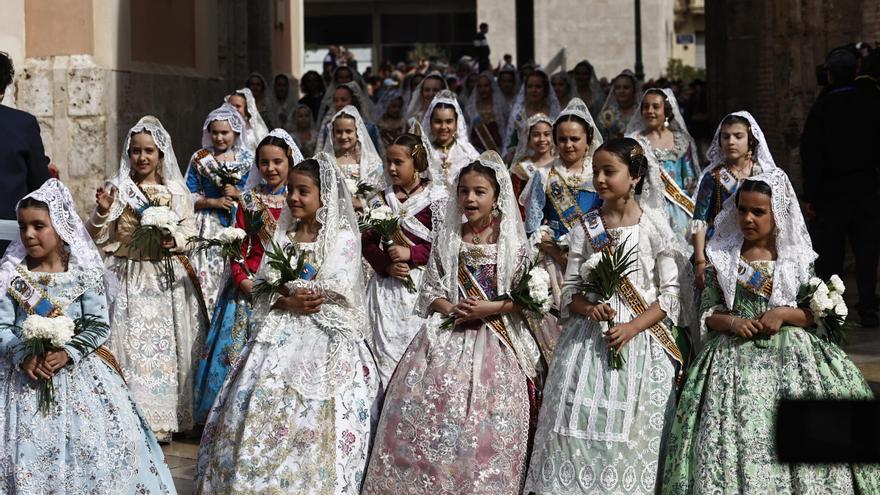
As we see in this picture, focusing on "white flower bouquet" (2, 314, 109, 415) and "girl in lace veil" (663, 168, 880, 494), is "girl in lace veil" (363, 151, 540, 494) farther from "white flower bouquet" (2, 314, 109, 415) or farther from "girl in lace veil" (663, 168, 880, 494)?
"white flower bouquet" (2, 314, 109, 415)

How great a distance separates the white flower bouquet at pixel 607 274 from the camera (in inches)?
226

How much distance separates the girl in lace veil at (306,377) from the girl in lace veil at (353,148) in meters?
2.83

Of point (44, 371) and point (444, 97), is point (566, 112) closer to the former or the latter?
point (444, 97)

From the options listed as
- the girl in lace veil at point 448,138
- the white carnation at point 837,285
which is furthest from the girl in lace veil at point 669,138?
the white carnation at point 837,285

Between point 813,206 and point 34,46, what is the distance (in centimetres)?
626

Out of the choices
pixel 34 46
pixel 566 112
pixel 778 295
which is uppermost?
pixel 34 46

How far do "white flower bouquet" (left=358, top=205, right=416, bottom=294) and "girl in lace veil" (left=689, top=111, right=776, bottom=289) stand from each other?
5.52 feet

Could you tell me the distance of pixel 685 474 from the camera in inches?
217


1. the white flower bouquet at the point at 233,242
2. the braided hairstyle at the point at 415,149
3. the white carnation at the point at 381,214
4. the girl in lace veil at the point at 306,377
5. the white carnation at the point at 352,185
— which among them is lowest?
the girl in lace veil at the point at 306,377

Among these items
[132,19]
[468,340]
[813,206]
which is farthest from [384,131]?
[468,340]

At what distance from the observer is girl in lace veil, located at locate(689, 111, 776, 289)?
7.59m

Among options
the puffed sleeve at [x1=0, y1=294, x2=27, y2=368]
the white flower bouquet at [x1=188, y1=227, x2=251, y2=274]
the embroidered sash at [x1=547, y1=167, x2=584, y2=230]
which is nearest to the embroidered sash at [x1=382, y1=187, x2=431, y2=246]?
the embroidered sash at [x1=547, y1=167, x2=584, y2=230]

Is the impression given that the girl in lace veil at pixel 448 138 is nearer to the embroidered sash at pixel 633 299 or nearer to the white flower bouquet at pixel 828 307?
the embroidered sash at pixel 633 299

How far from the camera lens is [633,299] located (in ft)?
19.3
